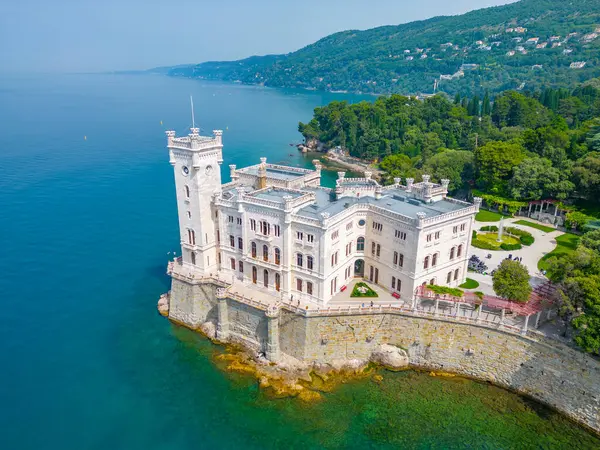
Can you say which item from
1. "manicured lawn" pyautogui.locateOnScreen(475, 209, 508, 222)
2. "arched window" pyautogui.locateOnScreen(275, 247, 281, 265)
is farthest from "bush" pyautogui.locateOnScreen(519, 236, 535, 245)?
"arched window" pyautogui.locateOnScreen(275, 247, 281, 265)

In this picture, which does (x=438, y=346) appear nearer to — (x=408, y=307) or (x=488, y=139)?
(x=408, y=307)

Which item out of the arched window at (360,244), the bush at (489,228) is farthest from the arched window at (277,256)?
the bush at (489,228)

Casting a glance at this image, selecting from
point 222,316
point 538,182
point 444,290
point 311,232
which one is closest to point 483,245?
point 444,290

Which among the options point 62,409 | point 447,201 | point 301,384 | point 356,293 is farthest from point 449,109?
point 62,409

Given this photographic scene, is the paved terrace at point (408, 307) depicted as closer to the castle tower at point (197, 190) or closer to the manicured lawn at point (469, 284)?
the manicured lawn at point (469, 284)

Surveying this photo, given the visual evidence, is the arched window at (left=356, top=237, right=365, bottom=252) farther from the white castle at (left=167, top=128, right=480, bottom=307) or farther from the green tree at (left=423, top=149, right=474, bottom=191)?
the green tree at (left=423, top=149, right=474, bottom=191)

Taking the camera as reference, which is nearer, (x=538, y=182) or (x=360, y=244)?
(x=360, y=244)

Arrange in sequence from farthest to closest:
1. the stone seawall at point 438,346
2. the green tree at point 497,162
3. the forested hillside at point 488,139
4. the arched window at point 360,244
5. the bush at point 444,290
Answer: the green tree at point 497,162, the forested hillside at point 488,139, the arched window at point 360,244, the bush at point 444,290, the stone seawall at point 438,346
